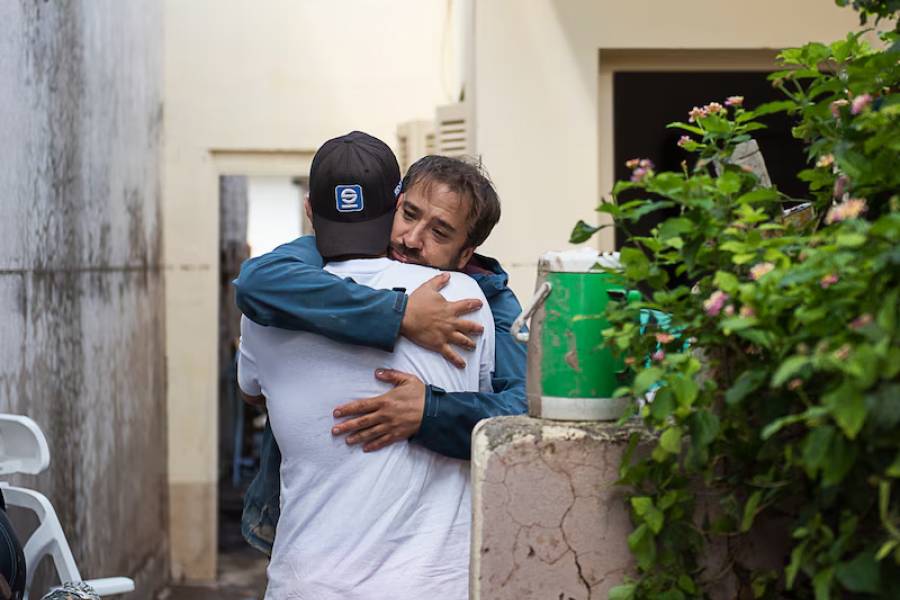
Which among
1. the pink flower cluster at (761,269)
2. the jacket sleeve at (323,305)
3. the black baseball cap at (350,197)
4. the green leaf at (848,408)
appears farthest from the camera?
the black baseball cap at (350,197)

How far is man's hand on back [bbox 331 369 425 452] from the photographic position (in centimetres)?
219

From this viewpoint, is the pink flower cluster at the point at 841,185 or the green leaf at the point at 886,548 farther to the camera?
the pink flower cluster at the point at 841,185

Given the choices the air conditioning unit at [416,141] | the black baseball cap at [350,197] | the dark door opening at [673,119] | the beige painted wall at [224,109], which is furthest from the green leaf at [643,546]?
the beige painted wall at [224,109]

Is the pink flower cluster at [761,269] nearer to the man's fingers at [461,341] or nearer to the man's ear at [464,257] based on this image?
the man's fingers at [461,341]

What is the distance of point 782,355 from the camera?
1.43 meters

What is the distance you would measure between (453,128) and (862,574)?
190 inches

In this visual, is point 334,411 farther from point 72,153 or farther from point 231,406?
point 231,406

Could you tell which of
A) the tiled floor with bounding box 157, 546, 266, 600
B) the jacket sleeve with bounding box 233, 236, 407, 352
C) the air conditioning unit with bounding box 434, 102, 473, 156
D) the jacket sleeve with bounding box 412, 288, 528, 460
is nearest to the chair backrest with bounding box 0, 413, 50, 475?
the jacket sleeve with bounding box 233, 236, 407, 352

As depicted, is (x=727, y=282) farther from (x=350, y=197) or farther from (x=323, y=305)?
(x=350, y=197)

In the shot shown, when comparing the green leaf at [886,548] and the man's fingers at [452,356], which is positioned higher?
the man's fingers at [452,356]

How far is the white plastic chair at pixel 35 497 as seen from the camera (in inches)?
127

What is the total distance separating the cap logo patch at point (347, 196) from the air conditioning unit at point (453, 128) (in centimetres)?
356

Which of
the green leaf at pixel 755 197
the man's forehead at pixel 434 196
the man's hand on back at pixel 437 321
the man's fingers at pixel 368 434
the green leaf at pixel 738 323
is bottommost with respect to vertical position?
the man's fingers at pixel 368 434

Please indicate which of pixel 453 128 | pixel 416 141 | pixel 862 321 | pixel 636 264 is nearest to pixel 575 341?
pixel 636 264
